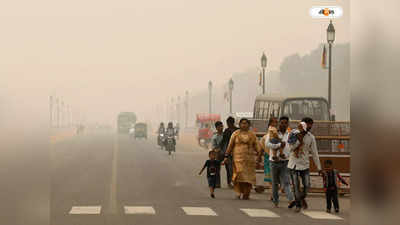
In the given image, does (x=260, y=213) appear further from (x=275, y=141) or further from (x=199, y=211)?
(x=275, y=141)

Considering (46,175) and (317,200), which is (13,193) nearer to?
(46,175)

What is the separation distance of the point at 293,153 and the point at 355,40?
1182 centimetres

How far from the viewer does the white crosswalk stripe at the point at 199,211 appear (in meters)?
13.6

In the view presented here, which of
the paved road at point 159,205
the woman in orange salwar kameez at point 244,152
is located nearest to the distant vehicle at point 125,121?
the paved road at point 159,205

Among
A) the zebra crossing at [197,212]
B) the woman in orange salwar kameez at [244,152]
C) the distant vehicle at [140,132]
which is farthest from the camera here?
the distant vehicle at [140,132]

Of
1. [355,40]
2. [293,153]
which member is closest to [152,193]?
[293,153]

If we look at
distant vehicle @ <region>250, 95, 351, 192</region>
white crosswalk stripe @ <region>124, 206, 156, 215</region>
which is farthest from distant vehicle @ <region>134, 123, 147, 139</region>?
white crosswalk stripe @ <region>124, 206, 156, 215</region>

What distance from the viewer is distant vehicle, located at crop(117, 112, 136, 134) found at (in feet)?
432

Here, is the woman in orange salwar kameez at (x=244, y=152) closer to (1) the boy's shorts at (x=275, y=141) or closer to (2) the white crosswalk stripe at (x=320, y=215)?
(1) the boy's shorts at (x=275, y=141)

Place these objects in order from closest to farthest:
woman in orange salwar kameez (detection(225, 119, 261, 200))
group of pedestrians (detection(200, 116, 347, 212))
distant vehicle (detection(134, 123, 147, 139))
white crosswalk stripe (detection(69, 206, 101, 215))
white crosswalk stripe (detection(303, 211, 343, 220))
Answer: white crosswalk stripe (detection(303, 211, 343, 220)) < white crosswalk stripe (detection(69, 206, 101, 215)) < group of pedestrians (detection(200, 116, 347, 212)) < woman in orange salwar kameez (detection(225, 119, 261, 200)) < distant vehicle (detection(134, 123, 147, 139))

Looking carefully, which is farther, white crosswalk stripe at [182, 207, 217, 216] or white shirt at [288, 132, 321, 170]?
white shirt at [288, 132, 321, 170]

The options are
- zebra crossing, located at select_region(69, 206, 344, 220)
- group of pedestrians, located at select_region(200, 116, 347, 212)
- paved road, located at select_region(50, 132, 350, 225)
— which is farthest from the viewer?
group of pedestrians, located at select_region(200, 116, 347, 212)

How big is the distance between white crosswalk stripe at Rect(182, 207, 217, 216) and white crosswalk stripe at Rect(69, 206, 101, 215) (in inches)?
68.9

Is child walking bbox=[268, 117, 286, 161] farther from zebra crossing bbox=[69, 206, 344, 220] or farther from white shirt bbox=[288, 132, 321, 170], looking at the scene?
zebra crossing bbox=[69, 206, 344, 220]
